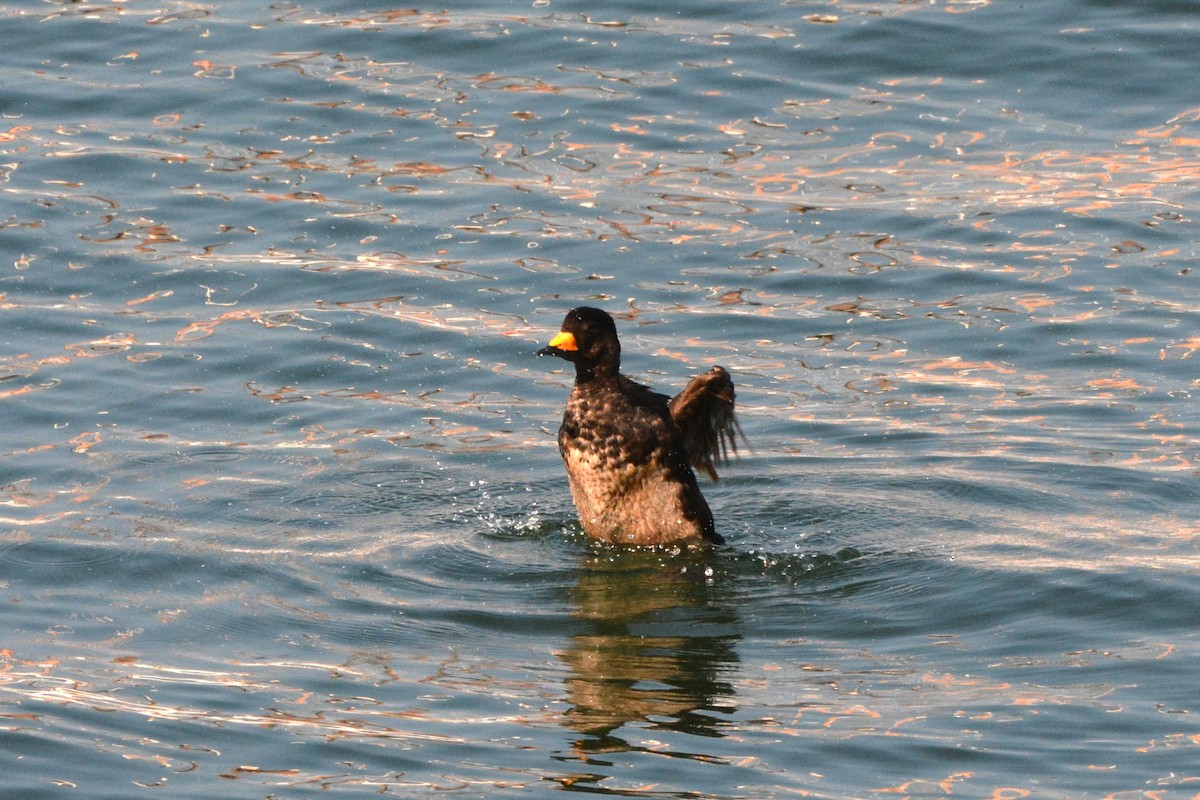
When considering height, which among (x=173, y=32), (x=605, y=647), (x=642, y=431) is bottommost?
(x=605, y=647)

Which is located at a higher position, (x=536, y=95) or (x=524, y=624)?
(x=536, y=95)

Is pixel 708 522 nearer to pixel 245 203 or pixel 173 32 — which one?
pixel 245 203

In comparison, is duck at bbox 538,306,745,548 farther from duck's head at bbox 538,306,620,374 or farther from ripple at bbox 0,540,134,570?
ripple at bbox 0,540,134,570

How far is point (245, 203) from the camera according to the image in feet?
48.0

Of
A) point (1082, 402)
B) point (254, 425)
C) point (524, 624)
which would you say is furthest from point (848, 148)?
point (524, 624)

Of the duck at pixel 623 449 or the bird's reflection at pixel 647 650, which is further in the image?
the duck at pixel 623 449

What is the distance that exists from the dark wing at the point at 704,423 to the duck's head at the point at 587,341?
0.42 meters

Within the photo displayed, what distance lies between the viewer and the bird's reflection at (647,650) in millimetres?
7121

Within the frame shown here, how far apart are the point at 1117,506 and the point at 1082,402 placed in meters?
1.59

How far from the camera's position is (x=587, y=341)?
31.3 ft

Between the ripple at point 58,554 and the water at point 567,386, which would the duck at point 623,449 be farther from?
the ripple at point 58,554

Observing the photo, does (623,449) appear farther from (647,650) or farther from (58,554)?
(58,554)

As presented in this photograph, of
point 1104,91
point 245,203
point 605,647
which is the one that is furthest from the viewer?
point 1104,91

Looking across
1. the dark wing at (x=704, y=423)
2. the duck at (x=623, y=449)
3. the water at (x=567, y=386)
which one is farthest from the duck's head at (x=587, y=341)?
the water at (x=567, y=386)
